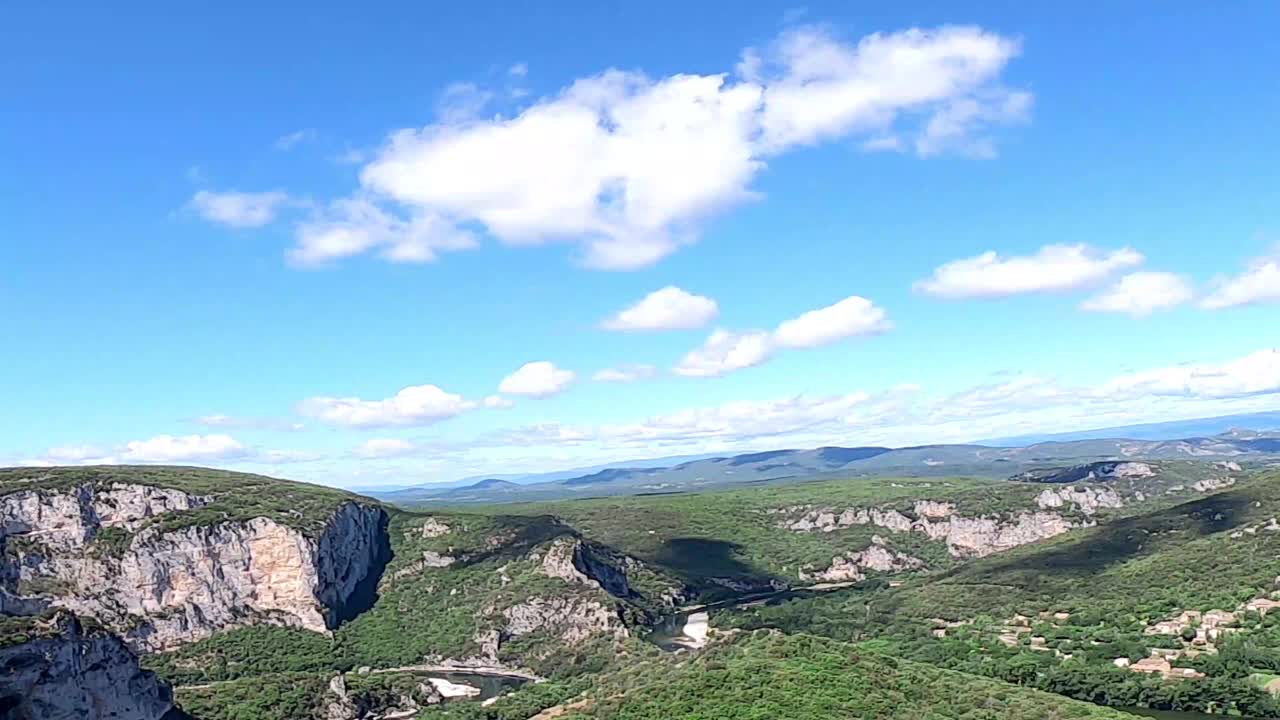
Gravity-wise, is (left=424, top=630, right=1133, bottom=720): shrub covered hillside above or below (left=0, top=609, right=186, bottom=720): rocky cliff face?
below

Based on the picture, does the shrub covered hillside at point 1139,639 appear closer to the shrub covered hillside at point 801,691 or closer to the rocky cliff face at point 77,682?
the shrub covered hillside at point 801,691

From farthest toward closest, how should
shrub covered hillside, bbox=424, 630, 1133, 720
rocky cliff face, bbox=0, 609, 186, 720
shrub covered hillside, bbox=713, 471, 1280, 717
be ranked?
shrub covered hillside, bbox=713, 471, 1280, 717
rocky cliff face, bbox=0, 609, 186, 720
shrub covered hillside, bbox=424, 630, 1133, 720

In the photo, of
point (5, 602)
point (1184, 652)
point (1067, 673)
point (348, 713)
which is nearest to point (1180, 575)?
point (1184, 652)

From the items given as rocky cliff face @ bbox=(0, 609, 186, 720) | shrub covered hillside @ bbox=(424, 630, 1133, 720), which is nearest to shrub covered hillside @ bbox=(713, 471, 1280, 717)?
shrub covered hillside @ bbox=(424, 630, 1133, 720)

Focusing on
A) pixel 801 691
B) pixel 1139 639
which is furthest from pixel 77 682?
pixel 1139 639

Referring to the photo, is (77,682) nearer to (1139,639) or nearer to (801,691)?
(801,691)

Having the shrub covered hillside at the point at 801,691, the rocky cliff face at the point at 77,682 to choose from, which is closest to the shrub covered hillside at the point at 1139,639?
the shrub covered hillside at the point at 801,691

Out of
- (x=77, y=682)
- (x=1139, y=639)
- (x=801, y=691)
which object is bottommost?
(x=1139, y=639)

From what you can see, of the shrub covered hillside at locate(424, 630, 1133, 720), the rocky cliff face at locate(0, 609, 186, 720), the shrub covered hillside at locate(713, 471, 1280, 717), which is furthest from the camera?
the shrub covered hillside at locate(713, 471, 1280, 717)

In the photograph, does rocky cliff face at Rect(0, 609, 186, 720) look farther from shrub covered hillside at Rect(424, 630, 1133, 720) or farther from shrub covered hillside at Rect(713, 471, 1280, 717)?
shrub covered hillside at Rect(713, 471, 1280, 717)

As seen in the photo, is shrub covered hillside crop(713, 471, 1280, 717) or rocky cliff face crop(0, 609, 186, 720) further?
shrub covered hillside crop(713, 471, 1280, 717)
